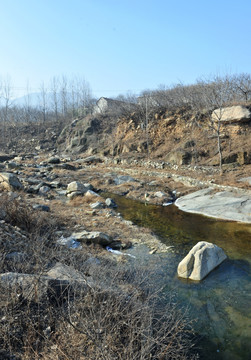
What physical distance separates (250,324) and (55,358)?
392 cm

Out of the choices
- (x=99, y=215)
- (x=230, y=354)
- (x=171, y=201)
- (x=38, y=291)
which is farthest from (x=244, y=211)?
(x=38, y=291)

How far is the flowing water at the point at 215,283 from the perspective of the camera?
487cm

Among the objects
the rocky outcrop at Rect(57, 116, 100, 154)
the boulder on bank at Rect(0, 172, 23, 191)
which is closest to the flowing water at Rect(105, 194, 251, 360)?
the boulder on bank at Rect(0, 172, 23, 191)

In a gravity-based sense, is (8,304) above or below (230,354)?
above

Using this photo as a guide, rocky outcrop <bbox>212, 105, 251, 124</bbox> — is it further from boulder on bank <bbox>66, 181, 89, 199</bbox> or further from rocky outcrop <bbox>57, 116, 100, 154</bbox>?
rocky outcrop <bbox>57, 116, 100, 154</bbox>

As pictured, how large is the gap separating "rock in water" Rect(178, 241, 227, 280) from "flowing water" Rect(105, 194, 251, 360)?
16 cm

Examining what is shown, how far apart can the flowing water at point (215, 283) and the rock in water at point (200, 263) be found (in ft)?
0.54

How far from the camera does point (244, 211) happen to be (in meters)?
11.9

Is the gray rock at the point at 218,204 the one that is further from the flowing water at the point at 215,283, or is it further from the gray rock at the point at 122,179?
the gray rock at the point at 122,179

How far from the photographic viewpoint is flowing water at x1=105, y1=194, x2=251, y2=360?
4871 mm

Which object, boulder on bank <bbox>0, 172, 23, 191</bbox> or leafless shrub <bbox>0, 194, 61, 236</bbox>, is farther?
boulder on bank <bbox>0, 172, 23, 191</bbox>

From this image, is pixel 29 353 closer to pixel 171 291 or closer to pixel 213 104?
pixel 171 291

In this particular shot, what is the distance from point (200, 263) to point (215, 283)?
58cm

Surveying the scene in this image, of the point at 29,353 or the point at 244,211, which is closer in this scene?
the point at 29,353
